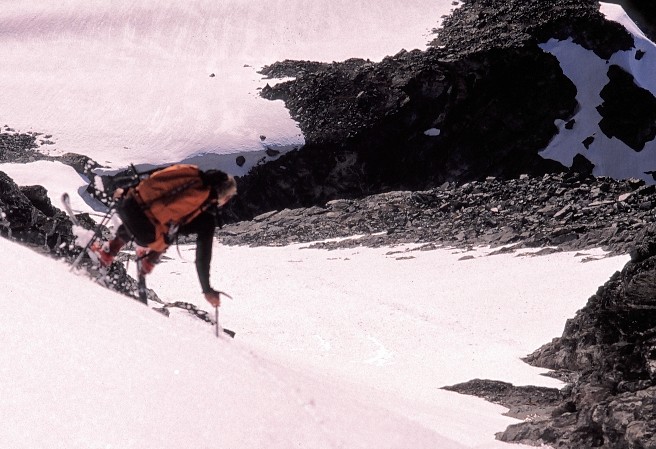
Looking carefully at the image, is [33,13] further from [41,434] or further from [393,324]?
[41,434]

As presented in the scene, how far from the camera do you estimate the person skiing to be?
5.84 meters

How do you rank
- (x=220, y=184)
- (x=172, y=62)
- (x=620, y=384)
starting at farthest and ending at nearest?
1. (x=172, y=62)
2. (x=620, y=384)
3. (x=220, y=184)

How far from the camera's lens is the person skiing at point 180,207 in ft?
19.1

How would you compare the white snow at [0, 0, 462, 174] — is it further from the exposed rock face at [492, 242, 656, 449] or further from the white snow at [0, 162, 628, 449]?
the exposed rock face at [492, 242, 656, 449]

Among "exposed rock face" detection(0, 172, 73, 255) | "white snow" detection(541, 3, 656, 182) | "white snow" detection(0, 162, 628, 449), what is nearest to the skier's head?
"white snow" detection(0, 162, 628, 449)

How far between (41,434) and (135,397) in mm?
530

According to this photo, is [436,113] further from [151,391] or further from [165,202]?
[151,391]

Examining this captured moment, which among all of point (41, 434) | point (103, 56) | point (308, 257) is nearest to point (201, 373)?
point (41, 434)

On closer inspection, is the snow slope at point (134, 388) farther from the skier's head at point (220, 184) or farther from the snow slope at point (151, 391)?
the skier's head at point (220, 184)

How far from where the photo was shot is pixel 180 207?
231 inches

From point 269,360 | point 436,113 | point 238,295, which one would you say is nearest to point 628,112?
point 436,113

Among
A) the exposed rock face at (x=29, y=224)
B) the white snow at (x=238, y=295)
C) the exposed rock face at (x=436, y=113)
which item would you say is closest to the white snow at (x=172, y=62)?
the white snow at (x=238, y=295)

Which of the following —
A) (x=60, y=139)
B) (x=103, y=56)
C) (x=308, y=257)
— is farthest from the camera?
(x=103, y=56)

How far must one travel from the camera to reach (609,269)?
20.9 m
